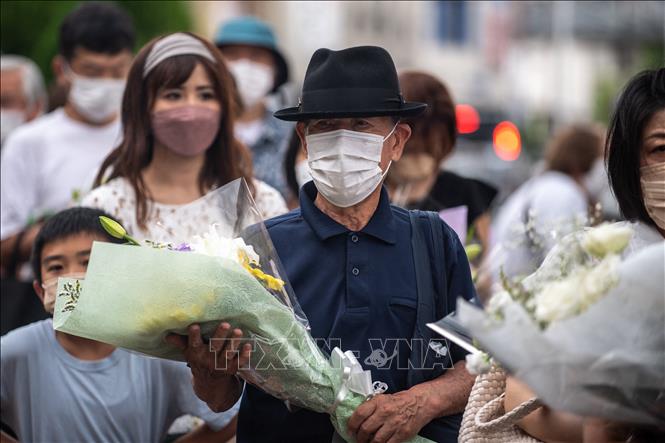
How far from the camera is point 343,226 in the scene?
4.30 metres

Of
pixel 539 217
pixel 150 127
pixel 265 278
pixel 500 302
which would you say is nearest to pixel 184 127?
pixel 150 127

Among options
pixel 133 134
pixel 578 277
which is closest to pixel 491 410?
pixel 578 277

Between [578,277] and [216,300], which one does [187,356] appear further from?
[578,277]

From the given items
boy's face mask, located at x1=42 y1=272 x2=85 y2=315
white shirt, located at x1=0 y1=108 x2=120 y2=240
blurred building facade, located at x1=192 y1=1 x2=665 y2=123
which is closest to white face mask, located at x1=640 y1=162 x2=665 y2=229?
boy's face mask, located at x1=42 y1=272 x2=85 y2=315

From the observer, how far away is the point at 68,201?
6977mm

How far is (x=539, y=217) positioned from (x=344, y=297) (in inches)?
206

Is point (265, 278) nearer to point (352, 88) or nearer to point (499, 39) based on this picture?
point (352, 88)

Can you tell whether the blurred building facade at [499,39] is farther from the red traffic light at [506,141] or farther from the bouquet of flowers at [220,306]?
the bouquet of flowers at [220,306]

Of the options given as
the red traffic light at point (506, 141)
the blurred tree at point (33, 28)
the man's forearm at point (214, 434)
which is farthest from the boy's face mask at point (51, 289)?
the red traffic light at point (506, 141)

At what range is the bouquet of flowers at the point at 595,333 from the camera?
3.36m

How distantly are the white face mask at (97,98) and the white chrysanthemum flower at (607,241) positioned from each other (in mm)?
4267

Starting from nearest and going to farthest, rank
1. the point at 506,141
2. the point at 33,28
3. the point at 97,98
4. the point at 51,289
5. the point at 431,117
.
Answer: the point at 51,289 < the point at 431,117 < the point at 97,98 < the point at 33,28 < the point at 506,141

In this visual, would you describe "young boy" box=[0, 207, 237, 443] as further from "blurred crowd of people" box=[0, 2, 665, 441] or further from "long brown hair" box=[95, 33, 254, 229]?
"long brown hair" box=[95, 33, 254, 229]

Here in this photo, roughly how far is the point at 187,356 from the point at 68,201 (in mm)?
3101
